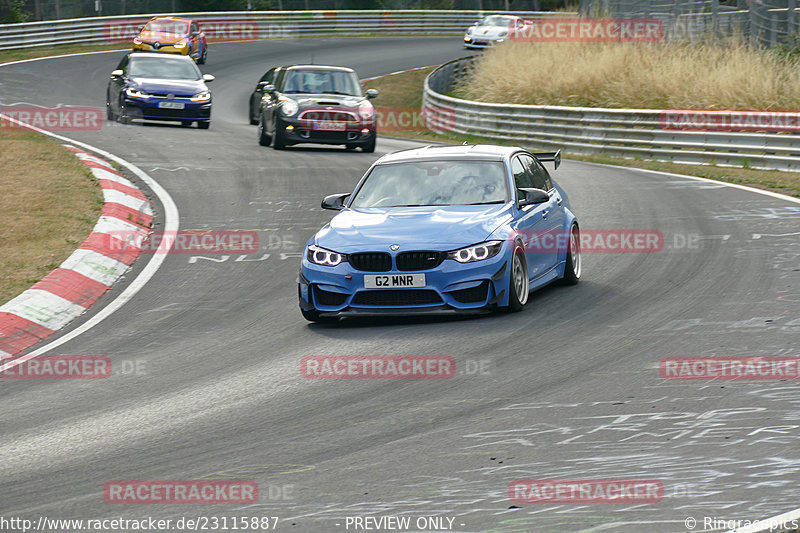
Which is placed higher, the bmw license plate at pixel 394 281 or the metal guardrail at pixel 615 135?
the bmw license plate at pixel 394 281

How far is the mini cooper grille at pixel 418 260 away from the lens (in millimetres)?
9938

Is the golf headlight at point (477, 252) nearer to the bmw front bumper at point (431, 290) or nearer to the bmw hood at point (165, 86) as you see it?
the bmw front bumper at point (431, 290)

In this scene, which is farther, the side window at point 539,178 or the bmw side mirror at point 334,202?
the side window at point 539,178

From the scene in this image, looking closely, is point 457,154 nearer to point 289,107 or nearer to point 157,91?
point 289,107

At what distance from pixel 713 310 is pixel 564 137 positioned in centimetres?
1778

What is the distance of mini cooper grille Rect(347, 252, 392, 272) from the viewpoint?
32.7 ft

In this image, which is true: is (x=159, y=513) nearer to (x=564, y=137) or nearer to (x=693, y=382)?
(x=693, y=382)

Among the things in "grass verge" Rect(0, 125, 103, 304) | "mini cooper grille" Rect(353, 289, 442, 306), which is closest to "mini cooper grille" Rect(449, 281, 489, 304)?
"mini cooper grille" Rect(353, 289, 442, 306)

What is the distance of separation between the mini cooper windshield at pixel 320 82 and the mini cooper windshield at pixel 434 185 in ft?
43.1

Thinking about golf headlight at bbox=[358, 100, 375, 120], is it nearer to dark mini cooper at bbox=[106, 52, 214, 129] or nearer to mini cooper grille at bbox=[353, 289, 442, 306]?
dark mini cooper at bbox=[106, 52, 214, 129]

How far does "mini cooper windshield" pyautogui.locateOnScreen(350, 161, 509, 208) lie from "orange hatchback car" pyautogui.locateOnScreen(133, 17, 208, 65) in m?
34.1

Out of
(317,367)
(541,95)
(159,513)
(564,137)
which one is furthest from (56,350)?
(541,95)

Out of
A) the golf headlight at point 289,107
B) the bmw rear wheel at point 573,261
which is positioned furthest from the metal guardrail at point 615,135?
the bmw rear wheel at point 573,261

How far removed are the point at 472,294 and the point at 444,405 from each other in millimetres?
2570
